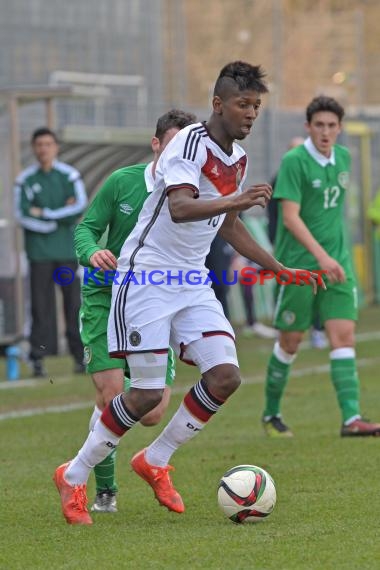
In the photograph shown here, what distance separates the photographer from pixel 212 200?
21.6ft

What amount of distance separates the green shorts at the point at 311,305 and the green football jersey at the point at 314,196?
170 millimetres

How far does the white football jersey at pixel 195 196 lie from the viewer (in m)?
6.75

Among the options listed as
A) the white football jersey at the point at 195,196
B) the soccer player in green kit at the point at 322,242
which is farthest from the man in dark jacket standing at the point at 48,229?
the white football jersey at the point at 195,196

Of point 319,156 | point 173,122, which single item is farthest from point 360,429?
point 173,122

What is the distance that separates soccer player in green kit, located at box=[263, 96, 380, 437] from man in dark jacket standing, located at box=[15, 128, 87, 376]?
532cm

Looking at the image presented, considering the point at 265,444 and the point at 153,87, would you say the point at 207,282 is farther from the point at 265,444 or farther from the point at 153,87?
the point at 153,87

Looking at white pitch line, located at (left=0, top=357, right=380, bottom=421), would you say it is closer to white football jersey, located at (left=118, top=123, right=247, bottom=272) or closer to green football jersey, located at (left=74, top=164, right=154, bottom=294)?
green football jersey, located at (left=74, top=164, right=154, bottom=294)

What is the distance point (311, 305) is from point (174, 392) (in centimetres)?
361

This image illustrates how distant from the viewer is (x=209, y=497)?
7910 mm

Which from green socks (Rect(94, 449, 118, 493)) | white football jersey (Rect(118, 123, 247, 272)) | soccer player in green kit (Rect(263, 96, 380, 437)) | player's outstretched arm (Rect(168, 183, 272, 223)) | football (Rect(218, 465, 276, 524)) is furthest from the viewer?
soccer player in green kit (Rect(263, 96, 380, 437))

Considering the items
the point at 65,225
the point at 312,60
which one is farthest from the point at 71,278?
the point at 312,60

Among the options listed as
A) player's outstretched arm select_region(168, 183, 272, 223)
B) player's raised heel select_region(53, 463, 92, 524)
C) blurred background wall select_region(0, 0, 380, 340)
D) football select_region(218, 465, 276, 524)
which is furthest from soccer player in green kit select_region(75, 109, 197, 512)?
blurred background wall select_region(0, 0, 380, 340)

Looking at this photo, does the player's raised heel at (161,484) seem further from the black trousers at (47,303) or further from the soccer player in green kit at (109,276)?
the black trousers at (47,303)

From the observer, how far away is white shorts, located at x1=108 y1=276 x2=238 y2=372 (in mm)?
6984
